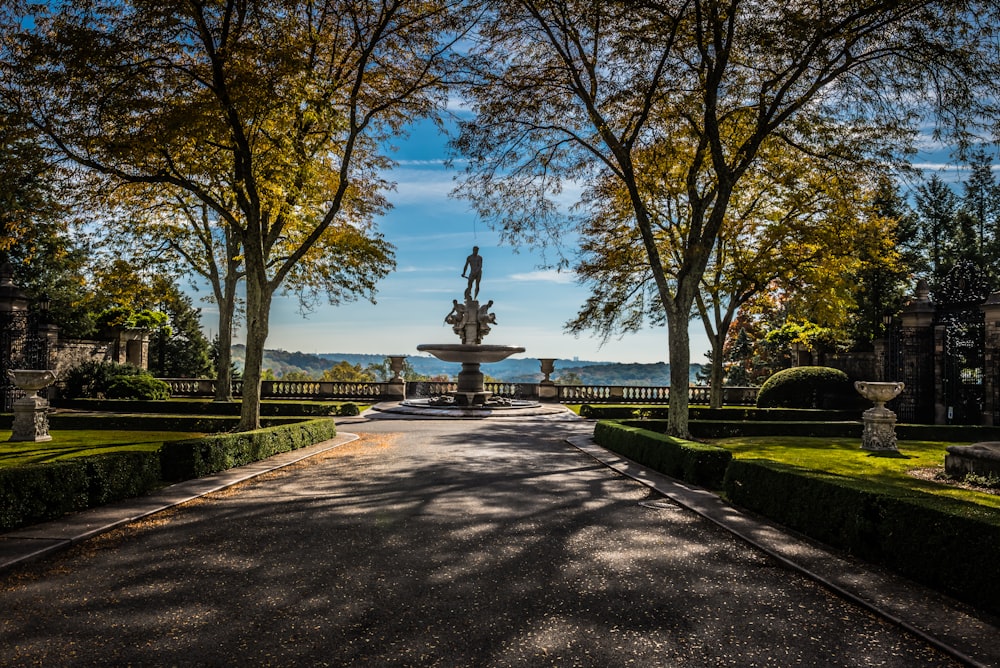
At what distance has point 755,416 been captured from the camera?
22344 mm

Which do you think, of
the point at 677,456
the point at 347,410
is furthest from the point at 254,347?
the point at 677,456

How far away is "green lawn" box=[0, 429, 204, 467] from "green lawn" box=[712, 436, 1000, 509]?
12.4 m

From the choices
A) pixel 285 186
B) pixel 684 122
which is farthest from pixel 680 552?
pixel 684 122

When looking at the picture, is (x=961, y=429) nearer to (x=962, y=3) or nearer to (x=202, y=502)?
(x=962, y=3)

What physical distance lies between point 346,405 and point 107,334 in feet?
49.4

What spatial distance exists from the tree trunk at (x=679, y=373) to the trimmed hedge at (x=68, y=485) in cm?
1079

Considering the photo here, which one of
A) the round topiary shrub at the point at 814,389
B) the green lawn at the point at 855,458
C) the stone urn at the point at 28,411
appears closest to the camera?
the green lawn at the point at 855,458

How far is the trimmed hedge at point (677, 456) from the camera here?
10367mm

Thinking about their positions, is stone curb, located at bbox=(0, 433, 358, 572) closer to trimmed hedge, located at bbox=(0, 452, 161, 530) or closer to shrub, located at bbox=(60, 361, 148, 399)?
trimmed hedge, located at bbox=(0, 452, 161, 530)

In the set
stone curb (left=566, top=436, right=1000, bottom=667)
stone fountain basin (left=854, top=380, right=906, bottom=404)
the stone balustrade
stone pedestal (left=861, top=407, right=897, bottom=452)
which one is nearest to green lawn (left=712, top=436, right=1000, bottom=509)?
stone pedestal (left=861, top=407, right=897, bottom=452)

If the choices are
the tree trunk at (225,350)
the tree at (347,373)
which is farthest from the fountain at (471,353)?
the tree at (347,373)

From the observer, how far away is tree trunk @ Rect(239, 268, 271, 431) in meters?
14.0

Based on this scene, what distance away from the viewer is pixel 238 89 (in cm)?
1257

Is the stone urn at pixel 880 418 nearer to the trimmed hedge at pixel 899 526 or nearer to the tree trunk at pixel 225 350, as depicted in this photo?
the trimmed hedge at pixel 899 526
